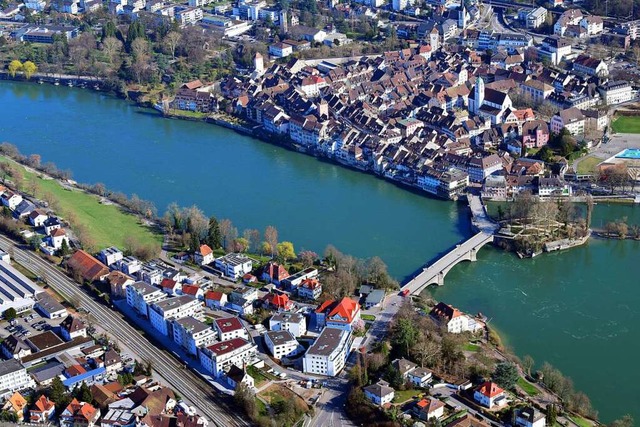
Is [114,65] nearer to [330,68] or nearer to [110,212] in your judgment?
[330,68]

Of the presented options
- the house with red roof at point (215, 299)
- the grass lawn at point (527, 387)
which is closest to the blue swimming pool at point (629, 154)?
the grass lawn at point (527, 387)

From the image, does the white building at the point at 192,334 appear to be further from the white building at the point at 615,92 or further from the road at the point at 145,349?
the white building at the point at 615,92

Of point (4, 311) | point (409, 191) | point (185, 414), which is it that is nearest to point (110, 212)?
point (4, 311)

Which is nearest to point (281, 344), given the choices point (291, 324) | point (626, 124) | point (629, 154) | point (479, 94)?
point (291, 324)

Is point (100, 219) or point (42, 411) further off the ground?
point (100, 219)

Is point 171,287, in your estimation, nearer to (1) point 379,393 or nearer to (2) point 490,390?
(1) point 379,393

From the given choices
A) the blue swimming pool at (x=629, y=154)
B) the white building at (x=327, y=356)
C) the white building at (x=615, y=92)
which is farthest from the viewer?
the white building at (x=615, y=92)
